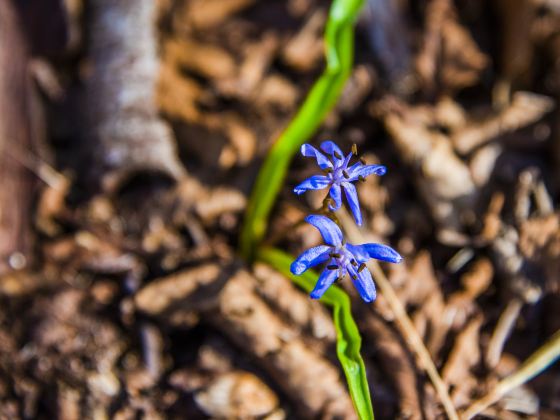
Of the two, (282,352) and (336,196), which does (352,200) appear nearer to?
(336,196)

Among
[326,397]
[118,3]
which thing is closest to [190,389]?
[326,397]

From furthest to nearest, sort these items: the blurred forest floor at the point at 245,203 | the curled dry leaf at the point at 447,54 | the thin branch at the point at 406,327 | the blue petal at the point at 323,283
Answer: the curled dry leaf at the point at 447,54 < the blurred forest floor at the point at 245,203 < the thin branch at the point at 406,327 < the blue petal at the point at 323,283

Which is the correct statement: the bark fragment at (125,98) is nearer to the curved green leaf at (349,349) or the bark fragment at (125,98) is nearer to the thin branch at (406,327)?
the thin branch at (406,327)

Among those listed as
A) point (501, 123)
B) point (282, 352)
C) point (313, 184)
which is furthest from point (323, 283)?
point (501, 123)

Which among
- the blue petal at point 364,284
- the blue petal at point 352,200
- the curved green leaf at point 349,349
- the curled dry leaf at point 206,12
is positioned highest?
the curled dry leaf at point 206,12

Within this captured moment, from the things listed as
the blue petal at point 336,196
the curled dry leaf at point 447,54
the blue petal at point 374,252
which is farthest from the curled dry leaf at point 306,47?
the blue petal at point 374,252

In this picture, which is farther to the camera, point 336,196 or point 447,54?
point 447,54

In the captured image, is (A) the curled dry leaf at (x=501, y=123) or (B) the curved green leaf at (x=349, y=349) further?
(A) the curled dry leaf at (x=501, y=123)

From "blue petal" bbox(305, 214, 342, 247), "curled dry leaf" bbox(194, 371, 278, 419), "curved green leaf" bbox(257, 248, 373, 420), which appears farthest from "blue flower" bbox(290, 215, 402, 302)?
"curled dry leaf" bbox(194, 371, 278, 419)
